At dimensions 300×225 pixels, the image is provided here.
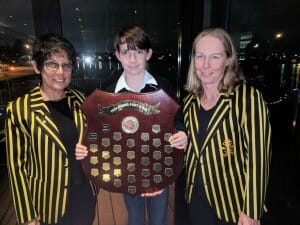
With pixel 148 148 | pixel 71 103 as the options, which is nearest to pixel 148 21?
pixel 71 103

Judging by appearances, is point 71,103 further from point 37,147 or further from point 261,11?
point 261,11

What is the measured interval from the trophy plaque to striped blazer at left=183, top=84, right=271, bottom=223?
155mm

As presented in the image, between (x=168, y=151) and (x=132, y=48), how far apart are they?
50 centimetres

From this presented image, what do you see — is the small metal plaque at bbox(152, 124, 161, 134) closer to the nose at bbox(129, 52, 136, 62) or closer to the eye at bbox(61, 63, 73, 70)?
the nose at bbox(129, 52, 136, 62)

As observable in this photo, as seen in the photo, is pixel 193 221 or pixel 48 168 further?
pixel 193 221

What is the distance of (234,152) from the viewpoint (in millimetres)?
1192

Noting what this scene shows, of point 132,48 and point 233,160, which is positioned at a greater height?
point 132,48

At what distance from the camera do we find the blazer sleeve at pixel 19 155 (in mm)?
1163

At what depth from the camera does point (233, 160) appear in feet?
3.97

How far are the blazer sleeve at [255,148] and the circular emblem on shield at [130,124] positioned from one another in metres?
0.47

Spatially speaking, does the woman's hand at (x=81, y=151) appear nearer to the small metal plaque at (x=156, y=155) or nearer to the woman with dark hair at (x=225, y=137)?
the small metal plaque at (x=156, y=155)

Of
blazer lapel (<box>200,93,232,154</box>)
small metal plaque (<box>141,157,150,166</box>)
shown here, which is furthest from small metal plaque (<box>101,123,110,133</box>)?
blazer lapel (<box>200,93,232,154</box>)

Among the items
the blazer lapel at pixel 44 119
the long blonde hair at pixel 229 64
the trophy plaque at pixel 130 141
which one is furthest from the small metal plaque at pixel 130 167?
the long blonde hair at pixel 229 64

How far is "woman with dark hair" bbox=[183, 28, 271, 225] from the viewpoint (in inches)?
44.6
